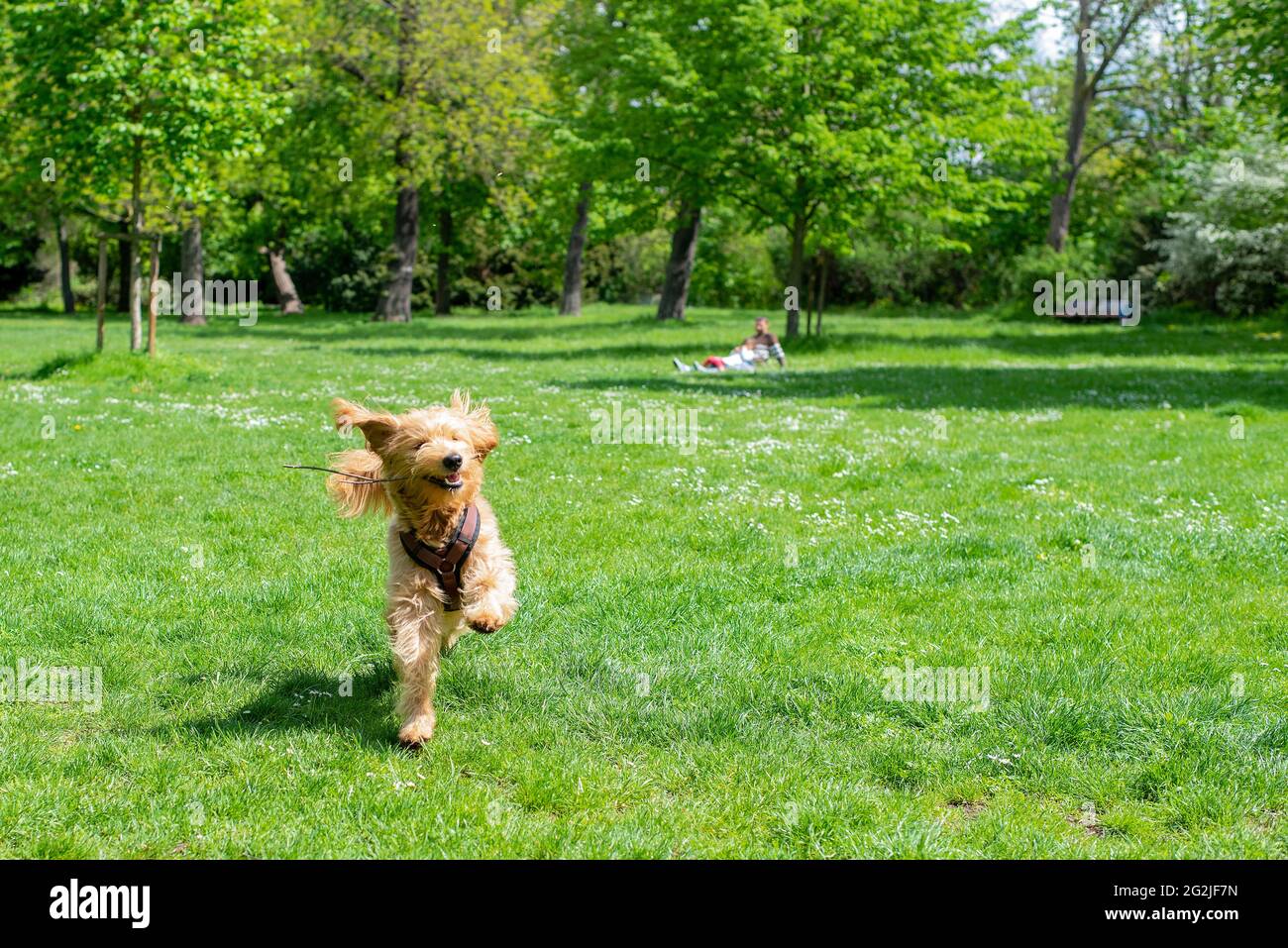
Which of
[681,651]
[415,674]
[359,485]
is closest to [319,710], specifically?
[415,674]

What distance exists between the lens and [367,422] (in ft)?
18.2

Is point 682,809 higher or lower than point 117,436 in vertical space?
lower

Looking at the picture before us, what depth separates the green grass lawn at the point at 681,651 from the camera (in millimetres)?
4516

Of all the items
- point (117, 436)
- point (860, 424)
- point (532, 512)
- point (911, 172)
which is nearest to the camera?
point (532, 512)

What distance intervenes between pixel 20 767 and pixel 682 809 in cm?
290

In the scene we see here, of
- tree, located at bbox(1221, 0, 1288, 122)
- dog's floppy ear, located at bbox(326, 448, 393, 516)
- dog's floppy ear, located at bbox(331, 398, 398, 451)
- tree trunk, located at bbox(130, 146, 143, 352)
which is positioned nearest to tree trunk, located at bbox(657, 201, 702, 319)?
tree, located at bbox(1221, 0, 1288, 122)

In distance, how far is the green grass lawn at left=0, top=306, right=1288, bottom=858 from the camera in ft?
14.8

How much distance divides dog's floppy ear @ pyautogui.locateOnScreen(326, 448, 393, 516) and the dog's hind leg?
0.80 m

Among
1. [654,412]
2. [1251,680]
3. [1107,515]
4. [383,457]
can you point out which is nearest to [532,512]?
[383,457]

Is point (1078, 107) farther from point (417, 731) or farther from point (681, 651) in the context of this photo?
point (417, 731)

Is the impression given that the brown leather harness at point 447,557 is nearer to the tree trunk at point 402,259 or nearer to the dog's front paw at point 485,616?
the dog's front paw at point 485,616

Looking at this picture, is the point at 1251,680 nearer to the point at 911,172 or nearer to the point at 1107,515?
the point at 1107,515

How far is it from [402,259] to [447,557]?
37567mm
